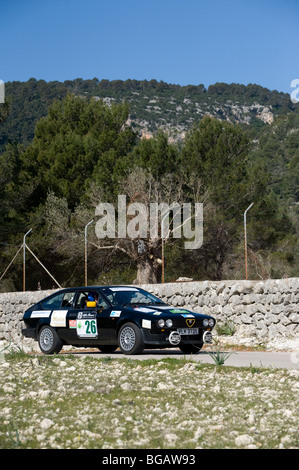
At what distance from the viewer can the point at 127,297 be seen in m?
14.0

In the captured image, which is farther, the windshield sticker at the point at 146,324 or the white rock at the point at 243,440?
the windshield sticker at the point at 146,324

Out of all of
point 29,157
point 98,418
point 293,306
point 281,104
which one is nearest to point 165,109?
point 281,104

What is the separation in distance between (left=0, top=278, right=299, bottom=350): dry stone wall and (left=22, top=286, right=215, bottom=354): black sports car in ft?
10.3

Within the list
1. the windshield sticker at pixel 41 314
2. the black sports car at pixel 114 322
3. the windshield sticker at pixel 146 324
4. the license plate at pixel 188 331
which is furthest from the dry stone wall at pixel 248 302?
the windshield sticker at pixel 41 314

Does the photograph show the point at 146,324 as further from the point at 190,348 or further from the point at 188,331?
the point at 190,348

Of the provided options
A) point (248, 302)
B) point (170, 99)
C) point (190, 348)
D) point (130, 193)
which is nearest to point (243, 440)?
point (190, 348)

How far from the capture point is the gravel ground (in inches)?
231

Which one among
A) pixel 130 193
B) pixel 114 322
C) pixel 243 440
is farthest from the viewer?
pixel 130 193

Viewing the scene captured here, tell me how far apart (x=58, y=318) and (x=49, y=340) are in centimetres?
60

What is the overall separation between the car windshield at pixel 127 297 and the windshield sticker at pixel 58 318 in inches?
41.8

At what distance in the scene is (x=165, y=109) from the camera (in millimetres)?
145250

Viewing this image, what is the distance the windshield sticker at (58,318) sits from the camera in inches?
554

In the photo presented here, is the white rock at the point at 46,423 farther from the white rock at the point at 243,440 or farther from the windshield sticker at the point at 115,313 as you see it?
the windshield sticker at the point at 115,313

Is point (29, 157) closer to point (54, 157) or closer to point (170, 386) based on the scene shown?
point (54, 157)
